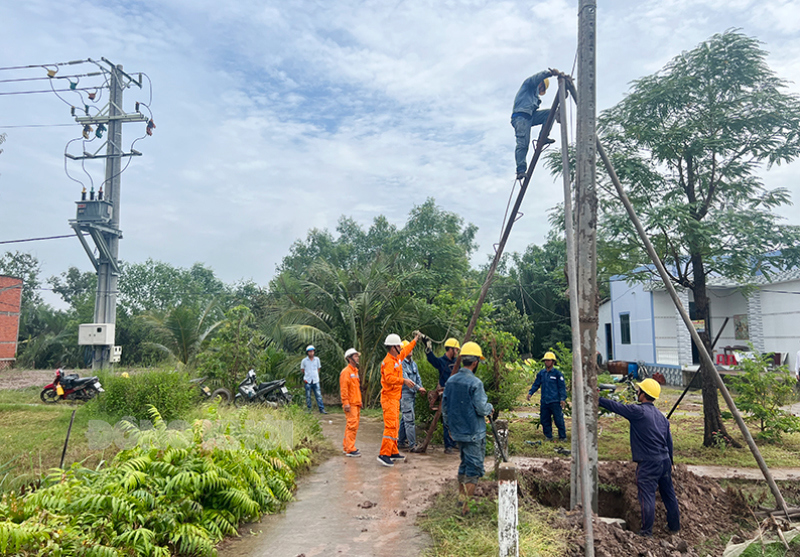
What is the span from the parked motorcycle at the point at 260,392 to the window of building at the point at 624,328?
1796 cm

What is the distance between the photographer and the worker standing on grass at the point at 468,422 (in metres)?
5.88

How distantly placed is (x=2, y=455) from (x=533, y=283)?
28.4 metres

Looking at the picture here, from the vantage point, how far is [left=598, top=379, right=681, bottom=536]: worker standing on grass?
5285 millimetres

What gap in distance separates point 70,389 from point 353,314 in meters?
7.50

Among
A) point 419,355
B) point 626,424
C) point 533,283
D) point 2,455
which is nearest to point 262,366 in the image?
point 419,355

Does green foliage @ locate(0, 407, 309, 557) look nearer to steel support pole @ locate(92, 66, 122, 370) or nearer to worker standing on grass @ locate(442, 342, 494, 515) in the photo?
worker standing on grass @ locate(442, 342, 494, 515)

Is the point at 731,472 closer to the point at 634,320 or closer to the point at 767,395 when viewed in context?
the point at 767,395

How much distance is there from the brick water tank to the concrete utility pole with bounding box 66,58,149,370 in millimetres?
14912

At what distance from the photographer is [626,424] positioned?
1181 centimetres

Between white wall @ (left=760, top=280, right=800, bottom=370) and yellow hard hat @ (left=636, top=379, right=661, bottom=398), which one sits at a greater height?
white wall @ (left=760, top=280, right=800, bottom=370)

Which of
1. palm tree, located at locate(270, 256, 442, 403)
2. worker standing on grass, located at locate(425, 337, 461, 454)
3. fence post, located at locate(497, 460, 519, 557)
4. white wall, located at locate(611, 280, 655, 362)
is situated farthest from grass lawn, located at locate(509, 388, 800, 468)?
white wall, located at locate(611, 280, 655, 362)

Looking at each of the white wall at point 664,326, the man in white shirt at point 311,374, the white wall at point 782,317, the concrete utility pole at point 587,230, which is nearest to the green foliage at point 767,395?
the concrete utility pole at point 587,230

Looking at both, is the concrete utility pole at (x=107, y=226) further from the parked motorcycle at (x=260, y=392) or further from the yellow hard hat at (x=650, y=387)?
the yellow hard hat at (x=650, y=387)

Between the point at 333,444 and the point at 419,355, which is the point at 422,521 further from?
the point at 419,355
